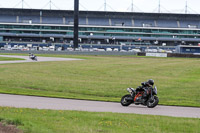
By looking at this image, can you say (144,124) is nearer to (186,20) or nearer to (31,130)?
(31,130)

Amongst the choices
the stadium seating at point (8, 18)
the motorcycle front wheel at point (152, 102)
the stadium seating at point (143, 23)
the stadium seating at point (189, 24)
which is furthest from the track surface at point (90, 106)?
the stadium seating at point (189, 24)

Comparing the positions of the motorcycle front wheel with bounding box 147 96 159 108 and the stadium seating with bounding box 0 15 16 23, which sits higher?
the stadium seating with bounding box 0 15 16 23

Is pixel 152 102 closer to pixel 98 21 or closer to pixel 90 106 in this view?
pixel 90 106

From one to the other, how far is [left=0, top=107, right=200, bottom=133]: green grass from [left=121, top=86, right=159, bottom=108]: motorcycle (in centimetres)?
379

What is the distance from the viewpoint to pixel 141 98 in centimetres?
1705

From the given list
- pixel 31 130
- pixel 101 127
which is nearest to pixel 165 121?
pixel 101 127

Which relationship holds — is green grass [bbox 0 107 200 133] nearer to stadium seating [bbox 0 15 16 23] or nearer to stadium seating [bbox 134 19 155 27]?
stadium seating [bbox 134 19 155 27]

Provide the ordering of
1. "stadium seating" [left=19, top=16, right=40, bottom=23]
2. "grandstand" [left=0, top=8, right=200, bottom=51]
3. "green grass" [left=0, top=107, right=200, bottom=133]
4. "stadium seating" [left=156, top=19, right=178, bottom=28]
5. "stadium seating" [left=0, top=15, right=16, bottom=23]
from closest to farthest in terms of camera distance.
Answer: "green grass" [left=0, top=107, right=200, bottom=133], "grandstand" [left=0, top=8, right=200, bottom=51], "stadium seating" [left=19, top=16, right=40, bottom=23], "stadium seating" [left=0, top=15, right=16, bottom=23], "stadium seating" [left=156, top=19, right=178, bottom=28]

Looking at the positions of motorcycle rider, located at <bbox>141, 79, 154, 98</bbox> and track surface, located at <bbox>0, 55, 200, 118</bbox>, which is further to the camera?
motorcycle rider, located at <bbox>141, 79, 154, 98</bbox>

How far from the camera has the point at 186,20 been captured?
15525 centimetres

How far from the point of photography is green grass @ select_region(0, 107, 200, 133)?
10189 millimetres

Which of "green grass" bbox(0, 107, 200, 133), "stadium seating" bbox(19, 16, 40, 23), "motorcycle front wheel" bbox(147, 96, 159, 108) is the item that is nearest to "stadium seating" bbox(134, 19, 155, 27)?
"stadium seating" bbox(19, 16, 40, 23)

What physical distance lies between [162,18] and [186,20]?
1066 cm

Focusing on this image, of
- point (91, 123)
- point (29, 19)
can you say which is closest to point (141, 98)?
point (91, 123)
